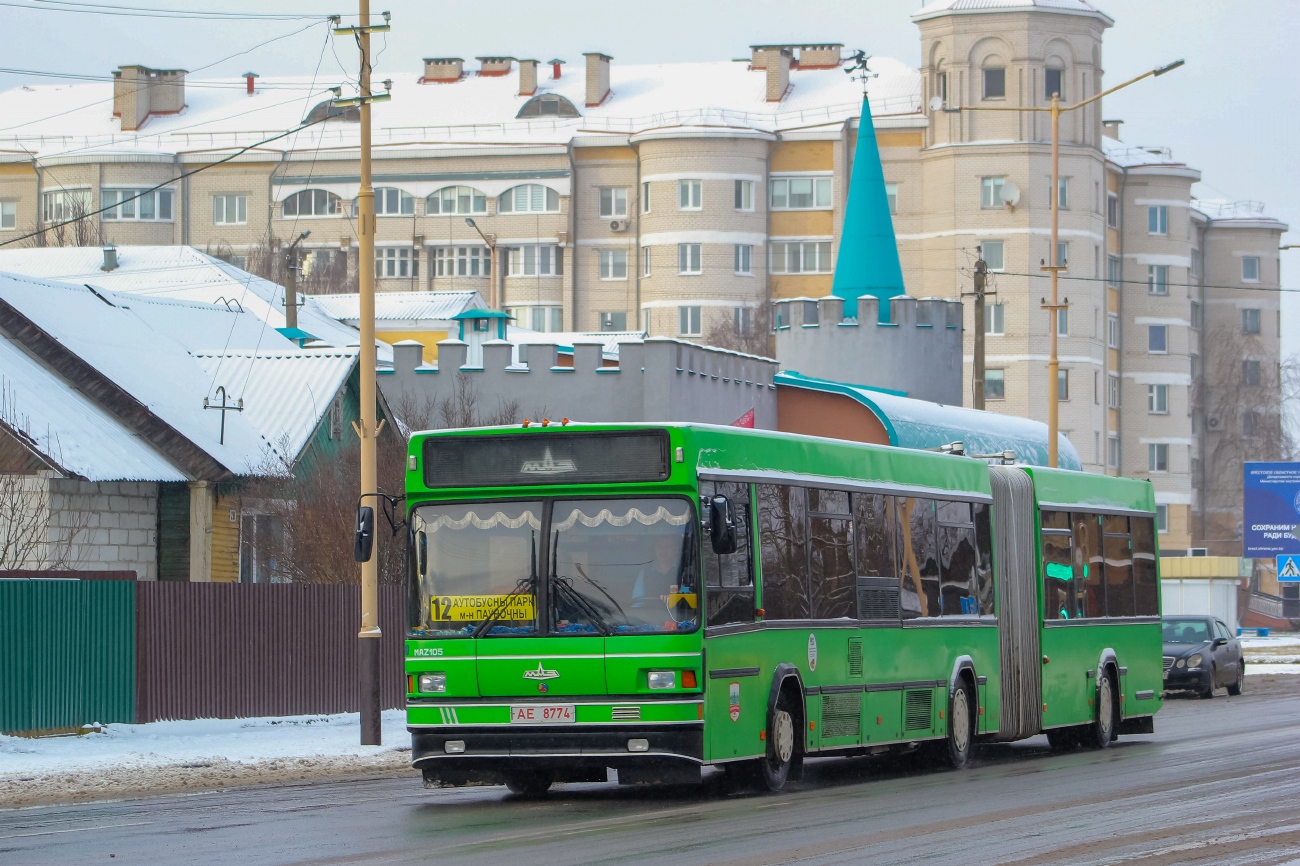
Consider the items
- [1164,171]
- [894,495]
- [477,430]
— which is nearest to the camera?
[477,430]

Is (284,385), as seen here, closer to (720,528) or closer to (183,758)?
(183,758)

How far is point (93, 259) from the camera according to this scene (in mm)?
81562

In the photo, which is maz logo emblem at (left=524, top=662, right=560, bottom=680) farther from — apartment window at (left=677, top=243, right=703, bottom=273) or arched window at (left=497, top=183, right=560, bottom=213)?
arched window at (left=497, top=183, right=560, bottom=213)

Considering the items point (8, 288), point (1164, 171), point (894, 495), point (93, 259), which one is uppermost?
point (1164, 171)

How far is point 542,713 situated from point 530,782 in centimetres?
157

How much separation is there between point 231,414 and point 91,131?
88.0 meters

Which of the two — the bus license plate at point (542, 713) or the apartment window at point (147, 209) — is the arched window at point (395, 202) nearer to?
the apartment window at point (147, 209)

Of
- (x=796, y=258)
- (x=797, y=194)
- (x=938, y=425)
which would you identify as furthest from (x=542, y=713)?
(x=796, y=258)

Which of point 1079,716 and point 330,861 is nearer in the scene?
point 330,861

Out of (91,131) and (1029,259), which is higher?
(91,131)

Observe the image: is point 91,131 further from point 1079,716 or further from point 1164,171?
point 1079,716

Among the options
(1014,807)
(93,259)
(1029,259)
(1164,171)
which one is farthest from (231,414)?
(1164,171)

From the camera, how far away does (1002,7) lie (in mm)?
99250

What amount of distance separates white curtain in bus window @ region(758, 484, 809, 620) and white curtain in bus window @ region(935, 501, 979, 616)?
3084mm
